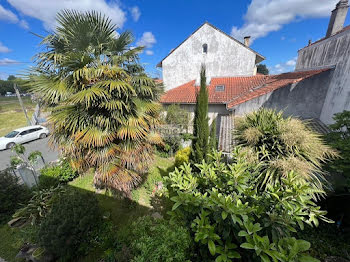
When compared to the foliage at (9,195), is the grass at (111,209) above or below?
below

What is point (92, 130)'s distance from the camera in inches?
142

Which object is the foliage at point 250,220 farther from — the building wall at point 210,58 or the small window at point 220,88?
the building wall at point 210,58

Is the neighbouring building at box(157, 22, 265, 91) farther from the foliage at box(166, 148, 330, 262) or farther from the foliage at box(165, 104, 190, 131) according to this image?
the foliage at box(166, 148, 330, 262)

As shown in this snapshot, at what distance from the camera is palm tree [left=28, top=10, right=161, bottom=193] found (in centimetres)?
338

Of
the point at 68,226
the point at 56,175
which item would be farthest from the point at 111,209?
the point at 56,175

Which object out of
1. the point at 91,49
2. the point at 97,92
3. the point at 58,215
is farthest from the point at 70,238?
the point at 91,49

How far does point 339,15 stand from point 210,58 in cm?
745

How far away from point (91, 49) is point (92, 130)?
7.47 ft

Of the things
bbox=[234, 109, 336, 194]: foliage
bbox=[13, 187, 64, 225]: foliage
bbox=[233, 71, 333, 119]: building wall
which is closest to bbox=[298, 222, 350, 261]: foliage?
bbox=[234, 109, 336, 194]: foliage

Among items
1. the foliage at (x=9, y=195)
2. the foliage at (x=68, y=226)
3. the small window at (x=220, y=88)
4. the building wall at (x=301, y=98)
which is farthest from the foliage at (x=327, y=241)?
the small window at (x=220, y=88)

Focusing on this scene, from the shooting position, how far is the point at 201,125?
6.36 metres

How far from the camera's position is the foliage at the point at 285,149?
9.98 feet

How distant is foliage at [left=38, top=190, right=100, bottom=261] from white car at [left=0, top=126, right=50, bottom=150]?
12597 mm

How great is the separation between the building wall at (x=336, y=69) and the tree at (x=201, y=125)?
19.7 ft
